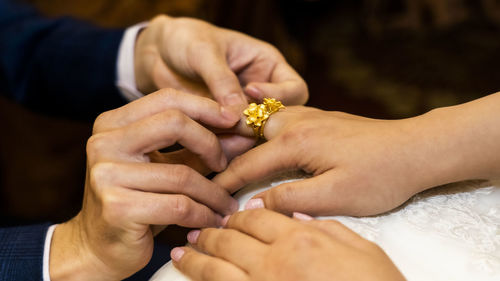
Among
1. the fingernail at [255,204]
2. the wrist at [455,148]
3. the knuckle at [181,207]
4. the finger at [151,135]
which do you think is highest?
the wrist at [455,148]

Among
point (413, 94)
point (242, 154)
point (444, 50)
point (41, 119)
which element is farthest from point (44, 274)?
point (444, 50)

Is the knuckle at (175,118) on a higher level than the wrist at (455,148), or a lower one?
lower

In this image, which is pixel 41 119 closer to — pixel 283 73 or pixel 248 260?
pixel 283 73

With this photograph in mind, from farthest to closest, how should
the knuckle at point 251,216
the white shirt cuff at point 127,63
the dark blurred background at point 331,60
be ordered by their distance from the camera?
the dark blurred background at point 331,60 < the white shirt cuff at point 127,63 < the knuckle at point 251,216

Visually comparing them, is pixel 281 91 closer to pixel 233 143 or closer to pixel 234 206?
pixel 233 143

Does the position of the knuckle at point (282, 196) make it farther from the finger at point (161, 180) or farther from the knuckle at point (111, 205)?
the knuckle at point (111, 205)

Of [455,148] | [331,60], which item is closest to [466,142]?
[455,148]

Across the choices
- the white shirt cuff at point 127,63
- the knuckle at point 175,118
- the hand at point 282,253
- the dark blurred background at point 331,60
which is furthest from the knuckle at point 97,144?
the dark blurred background at point 331,60

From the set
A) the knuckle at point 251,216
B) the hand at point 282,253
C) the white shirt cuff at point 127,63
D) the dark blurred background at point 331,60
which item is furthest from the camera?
the dark blurred background at point 331,60
